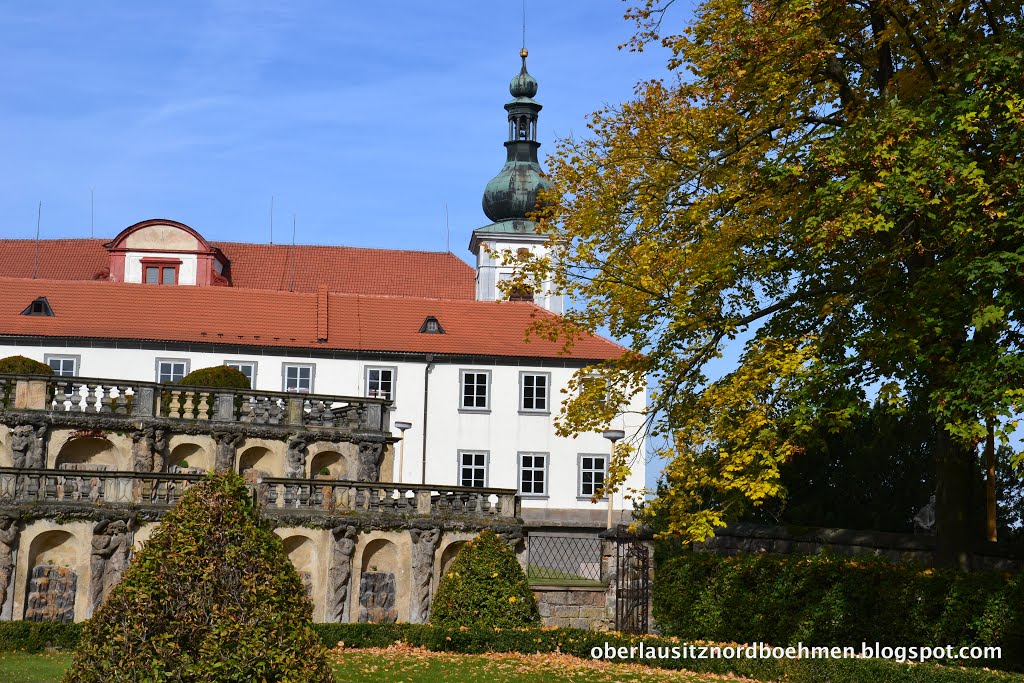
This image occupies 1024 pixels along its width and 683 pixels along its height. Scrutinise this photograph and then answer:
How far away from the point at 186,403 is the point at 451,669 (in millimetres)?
16610

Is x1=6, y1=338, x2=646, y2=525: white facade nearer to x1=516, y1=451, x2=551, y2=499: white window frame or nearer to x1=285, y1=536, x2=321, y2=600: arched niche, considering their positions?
x1=516, y1=451, x2=551, y2=499: white window frame

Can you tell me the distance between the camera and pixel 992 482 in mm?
23344

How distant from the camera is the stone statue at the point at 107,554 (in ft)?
89.5

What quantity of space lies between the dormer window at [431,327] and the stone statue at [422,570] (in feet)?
64.7

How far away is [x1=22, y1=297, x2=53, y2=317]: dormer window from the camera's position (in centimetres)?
4566

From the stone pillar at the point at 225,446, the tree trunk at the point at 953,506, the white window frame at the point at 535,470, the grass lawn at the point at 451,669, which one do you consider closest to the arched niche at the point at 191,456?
the stone pillar at the point at 225,446

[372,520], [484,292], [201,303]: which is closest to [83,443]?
[372,520]

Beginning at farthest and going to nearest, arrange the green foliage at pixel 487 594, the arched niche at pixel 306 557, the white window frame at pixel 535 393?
the white window frame at pixel 535 393 → the arched niche at pixel 306 557 → the green foliage at pixel 487 594

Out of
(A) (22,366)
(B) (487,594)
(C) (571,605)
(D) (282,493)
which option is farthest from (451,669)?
(A) (22,366)

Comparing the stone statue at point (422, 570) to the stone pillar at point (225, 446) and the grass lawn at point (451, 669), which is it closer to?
the stone pillar at point (225, 446)

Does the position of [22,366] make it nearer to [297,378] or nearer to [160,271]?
[297,378]

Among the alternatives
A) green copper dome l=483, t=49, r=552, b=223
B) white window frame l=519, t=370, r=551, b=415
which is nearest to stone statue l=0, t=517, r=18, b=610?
white window frame l=519, t=370, r=551, b=415

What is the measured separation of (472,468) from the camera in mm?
47781

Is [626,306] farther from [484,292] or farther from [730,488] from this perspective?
[484,292]
